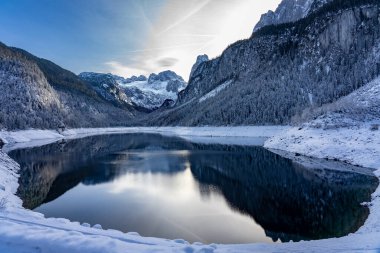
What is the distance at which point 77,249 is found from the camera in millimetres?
11352

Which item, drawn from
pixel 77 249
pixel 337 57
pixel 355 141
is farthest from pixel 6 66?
pixel 77 249

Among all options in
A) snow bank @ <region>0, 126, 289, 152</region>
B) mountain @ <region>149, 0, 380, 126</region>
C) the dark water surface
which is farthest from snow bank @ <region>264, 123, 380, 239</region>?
mountain @ <region>149, 0, 380, 126</region>

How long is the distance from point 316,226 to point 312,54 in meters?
146

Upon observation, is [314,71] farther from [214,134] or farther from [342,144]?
[342,144]

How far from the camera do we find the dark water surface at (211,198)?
20.8 m

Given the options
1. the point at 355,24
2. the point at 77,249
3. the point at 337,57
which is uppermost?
the point at 355,24

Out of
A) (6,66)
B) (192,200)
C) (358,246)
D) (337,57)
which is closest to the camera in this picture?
(358,246)

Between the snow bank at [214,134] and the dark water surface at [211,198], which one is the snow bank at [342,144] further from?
the snow bank at [214,134]

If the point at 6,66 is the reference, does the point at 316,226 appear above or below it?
below

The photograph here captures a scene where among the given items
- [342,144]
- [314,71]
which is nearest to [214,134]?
[314,71]

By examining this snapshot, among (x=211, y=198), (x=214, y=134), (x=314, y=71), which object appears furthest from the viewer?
(x=314, y=71)

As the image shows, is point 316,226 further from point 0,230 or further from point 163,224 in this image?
point 0,230

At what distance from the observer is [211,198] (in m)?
30.0

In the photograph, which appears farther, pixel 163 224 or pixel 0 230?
pixel 163 224
